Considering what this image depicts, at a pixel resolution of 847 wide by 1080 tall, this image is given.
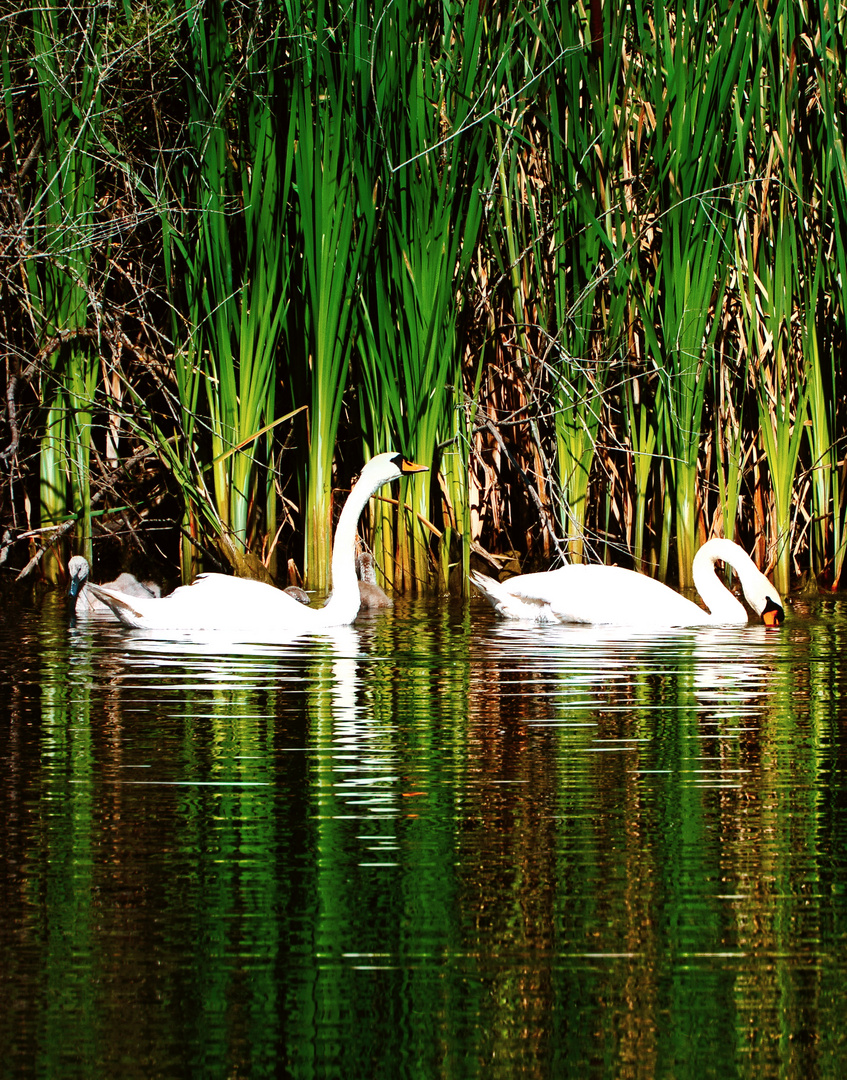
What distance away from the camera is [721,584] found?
789 centimetres

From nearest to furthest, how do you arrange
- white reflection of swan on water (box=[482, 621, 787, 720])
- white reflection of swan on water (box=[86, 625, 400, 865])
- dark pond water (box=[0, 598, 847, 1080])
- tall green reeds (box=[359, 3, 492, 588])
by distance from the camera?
1. dark pond water (box=[0, 598, 847, 1080])
2. white reflection of swan on water (box=[86, 625, 400, 865])
3. white reflection of swan on water (box=[482, 621, 787, 720])
4. tall green reeds (box=[359, 3, 492, 588])

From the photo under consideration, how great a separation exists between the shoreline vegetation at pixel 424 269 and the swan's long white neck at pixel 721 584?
552 mm

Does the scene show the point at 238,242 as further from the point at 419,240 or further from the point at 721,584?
the point at 721,584

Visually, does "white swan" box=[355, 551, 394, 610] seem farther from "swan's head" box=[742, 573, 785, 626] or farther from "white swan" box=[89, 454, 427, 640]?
"swan's head" box=[742, 573, 785, 626]

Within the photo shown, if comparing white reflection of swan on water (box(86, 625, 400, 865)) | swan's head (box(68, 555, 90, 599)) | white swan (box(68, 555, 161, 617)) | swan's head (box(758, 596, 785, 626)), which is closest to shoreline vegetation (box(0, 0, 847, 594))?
white swan (box(68, 555, 161, 617))

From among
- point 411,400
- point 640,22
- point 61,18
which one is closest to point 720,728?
point 411,400

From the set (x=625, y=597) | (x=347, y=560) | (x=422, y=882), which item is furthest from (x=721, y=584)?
(x=422, y=882)

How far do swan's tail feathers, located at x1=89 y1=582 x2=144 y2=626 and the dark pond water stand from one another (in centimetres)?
160

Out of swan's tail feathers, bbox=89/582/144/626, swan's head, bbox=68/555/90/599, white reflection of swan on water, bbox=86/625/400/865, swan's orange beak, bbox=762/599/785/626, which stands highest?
swan's head, bbox=68/555/90/599

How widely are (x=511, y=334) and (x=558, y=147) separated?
4.15 ft

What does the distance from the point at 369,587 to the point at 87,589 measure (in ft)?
4.79

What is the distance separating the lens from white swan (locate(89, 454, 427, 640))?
6.91 meters

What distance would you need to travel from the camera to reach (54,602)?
8156mm

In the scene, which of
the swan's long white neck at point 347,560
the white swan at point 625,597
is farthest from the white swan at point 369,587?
the swan's long white neck at point 347,560
